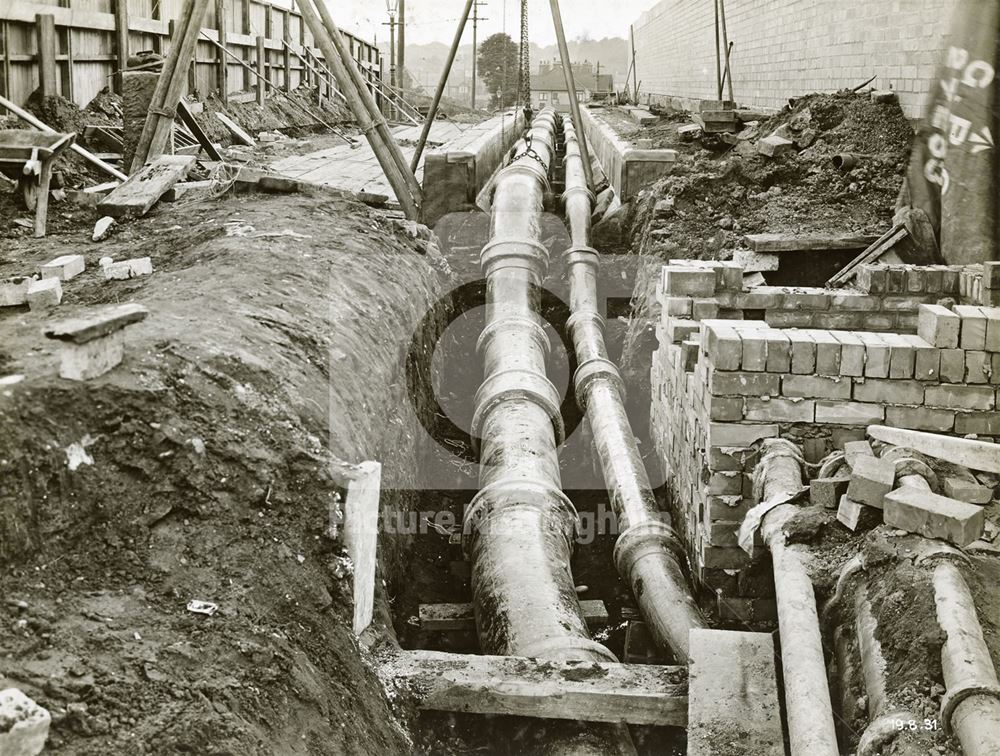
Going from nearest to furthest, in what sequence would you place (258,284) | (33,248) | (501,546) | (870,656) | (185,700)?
1. (185,700)
2. (870,656)
3. (501,546)
4. (258,284)
5. (33,248)

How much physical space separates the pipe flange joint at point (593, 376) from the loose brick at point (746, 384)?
2.94m

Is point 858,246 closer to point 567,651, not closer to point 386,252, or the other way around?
point 386,252

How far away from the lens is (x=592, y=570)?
6.52 m

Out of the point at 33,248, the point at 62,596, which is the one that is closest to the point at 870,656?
the point at 62,596

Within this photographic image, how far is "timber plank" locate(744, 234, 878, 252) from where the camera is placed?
779 cm

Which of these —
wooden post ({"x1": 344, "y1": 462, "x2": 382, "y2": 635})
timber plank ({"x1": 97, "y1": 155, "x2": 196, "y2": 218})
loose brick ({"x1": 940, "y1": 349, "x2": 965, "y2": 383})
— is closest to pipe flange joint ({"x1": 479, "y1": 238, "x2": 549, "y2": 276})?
timber plank ({"x1": 97, "y1": 155, "x2": 196, "y2": 218})

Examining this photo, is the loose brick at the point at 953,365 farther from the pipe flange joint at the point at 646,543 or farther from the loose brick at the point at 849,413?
the pipe flange joint at the point at 646,543

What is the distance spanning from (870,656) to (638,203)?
7.77m

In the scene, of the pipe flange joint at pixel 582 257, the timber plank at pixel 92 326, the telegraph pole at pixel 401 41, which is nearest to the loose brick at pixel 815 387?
the timber plank at pixel 92 326

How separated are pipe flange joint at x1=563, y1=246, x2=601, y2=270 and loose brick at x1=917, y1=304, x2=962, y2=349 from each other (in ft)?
18.3

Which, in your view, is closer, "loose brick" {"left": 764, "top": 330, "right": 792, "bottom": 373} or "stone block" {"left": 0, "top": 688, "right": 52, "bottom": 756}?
"stone block" {"left": 0, "top": 688, "right": 52, "bottom": 756}

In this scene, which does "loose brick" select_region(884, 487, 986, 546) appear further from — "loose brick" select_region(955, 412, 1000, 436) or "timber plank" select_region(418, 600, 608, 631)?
"timber plank" select_region(418, 600, 608, 631)

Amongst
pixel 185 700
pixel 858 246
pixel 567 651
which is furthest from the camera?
pixel 858 246

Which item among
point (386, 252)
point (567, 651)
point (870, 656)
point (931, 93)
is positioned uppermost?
point (931, 93)
